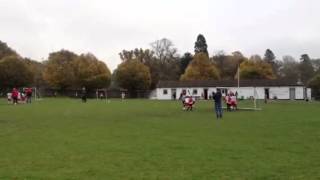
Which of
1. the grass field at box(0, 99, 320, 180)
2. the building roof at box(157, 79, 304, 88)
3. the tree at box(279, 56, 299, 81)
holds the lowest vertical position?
the grass field at box(0, 99, 320, 180)

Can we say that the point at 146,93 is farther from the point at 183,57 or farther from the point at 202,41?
the point at 202,41

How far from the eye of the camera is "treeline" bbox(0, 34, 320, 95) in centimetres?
10169

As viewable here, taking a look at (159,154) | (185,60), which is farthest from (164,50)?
A: (159,154)

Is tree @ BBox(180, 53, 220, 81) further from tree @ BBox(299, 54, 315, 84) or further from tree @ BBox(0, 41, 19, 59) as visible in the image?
tree @ BBox(0, 41, 19, 59)

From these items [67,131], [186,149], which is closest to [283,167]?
[186,149]

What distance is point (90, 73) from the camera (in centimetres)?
10831

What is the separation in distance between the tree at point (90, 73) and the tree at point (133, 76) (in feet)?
9.81

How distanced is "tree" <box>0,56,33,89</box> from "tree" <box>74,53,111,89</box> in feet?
38.5

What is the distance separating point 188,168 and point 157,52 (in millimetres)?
130207

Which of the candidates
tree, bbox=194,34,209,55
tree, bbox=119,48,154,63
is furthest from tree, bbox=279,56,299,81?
tree, bbox=119,48,154,63

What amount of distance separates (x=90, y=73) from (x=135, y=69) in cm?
950

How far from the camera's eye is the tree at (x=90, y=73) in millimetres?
108375

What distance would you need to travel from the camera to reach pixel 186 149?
15914 mm

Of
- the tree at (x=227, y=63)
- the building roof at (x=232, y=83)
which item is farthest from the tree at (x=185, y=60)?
Result: the building roof at (x=232, y=83)
